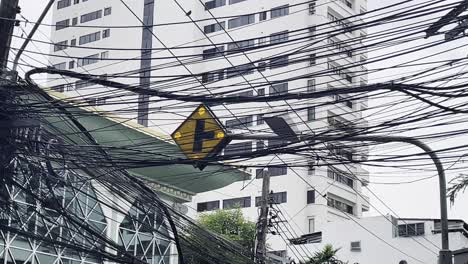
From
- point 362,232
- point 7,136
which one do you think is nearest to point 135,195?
point 7,136

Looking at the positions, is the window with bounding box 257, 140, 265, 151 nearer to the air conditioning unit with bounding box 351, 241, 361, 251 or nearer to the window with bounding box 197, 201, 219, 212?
the air conditioning unit with bounding box 351, 241, 361, 251

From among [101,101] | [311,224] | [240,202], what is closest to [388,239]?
[311,224]

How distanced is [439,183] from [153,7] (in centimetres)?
4936

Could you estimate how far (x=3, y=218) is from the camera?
14.8 m

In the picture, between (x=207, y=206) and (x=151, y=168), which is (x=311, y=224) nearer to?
(x=207, y=206)

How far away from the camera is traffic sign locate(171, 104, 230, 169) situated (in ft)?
39.9

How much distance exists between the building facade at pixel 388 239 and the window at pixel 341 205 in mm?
8491

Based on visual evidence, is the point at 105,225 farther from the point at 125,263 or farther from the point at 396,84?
the point at 396,84

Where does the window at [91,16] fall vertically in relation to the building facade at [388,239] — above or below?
above

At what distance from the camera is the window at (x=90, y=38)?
64250mm

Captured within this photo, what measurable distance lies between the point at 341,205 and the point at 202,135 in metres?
42.4

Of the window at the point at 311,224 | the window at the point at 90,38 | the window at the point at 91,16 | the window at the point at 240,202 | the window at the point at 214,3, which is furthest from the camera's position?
the window at the point at 91,16

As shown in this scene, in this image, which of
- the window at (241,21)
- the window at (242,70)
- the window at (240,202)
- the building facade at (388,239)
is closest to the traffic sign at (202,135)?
the window at (242,70)

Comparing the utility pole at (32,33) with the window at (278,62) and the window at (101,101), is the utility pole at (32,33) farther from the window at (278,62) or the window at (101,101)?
the window at (278,62)
